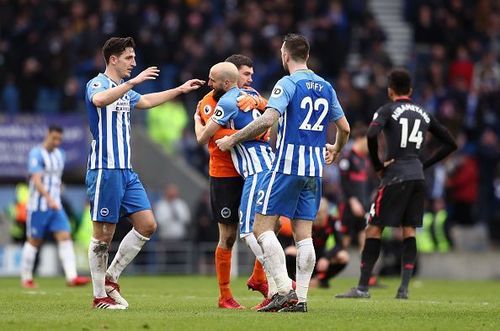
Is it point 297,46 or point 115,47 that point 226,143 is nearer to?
point 297,46

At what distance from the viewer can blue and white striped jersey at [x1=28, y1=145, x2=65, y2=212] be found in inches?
724

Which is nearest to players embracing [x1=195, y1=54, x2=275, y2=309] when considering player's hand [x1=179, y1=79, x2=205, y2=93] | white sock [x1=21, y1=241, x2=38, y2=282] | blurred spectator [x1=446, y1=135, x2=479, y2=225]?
player's hand [x1=179, y1=79, x2=205, y2=93]

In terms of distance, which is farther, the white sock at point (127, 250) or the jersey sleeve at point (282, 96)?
the white sock at point (127, 250)

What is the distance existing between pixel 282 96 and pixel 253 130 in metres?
0.41

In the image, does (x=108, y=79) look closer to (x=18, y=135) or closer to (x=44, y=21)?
(x=18, y=135)

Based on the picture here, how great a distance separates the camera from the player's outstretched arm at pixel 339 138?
39.2 ft

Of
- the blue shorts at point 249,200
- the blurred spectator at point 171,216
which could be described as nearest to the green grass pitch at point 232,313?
the blue shorts at point 249,200

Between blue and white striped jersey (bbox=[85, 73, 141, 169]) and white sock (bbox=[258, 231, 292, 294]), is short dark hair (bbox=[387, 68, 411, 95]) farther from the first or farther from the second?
blue and white striped jersey (bbox=[85, 73, 141, 169])

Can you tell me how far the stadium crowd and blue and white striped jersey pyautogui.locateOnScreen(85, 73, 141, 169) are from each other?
1333 centimetres

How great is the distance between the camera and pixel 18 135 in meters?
25.7

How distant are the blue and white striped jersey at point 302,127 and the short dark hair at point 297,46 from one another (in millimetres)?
144

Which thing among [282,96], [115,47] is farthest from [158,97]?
[282,96]

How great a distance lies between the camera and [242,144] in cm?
1220

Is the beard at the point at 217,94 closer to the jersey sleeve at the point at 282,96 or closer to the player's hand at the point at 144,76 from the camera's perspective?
the player's hand at the point at 144,76
